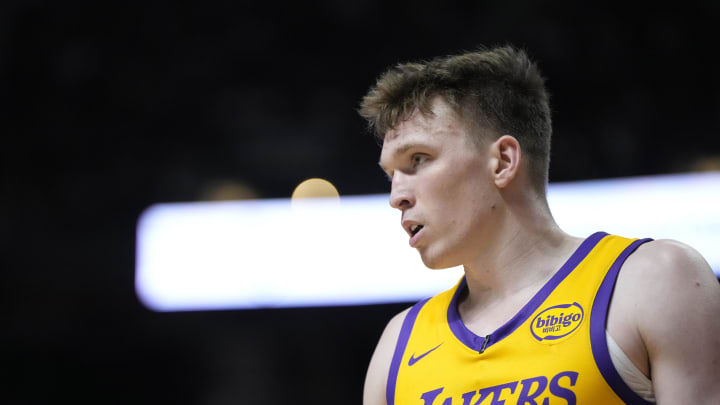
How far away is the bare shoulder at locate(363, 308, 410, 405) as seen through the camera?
68.9 inches

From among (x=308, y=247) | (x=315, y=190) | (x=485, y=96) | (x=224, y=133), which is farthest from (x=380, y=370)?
(x=224, y=133)

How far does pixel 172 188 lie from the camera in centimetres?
448

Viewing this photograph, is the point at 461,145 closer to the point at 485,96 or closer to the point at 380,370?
the point at 485,96

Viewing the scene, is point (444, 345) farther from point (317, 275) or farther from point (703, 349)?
point (317, 275)

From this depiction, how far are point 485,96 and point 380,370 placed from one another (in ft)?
2.40

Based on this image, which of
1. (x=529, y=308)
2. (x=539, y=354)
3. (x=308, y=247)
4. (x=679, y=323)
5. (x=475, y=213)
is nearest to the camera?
(x=679, y=323)

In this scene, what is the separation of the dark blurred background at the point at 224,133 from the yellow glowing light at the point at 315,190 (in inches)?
2.6

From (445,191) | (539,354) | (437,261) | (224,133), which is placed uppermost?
(224,133)

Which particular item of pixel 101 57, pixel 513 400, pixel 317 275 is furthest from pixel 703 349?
pixel 101 57

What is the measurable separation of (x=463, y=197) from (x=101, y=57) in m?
3.49

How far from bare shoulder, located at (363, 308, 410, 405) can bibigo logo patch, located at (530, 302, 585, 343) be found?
16.7 inches

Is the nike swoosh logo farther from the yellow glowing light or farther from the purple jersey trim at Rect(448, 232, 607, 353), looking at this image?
the yellow glowing light

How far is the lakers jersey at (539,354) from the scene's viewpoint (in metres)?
1.37

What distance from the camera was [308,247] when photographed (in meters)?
4.23
